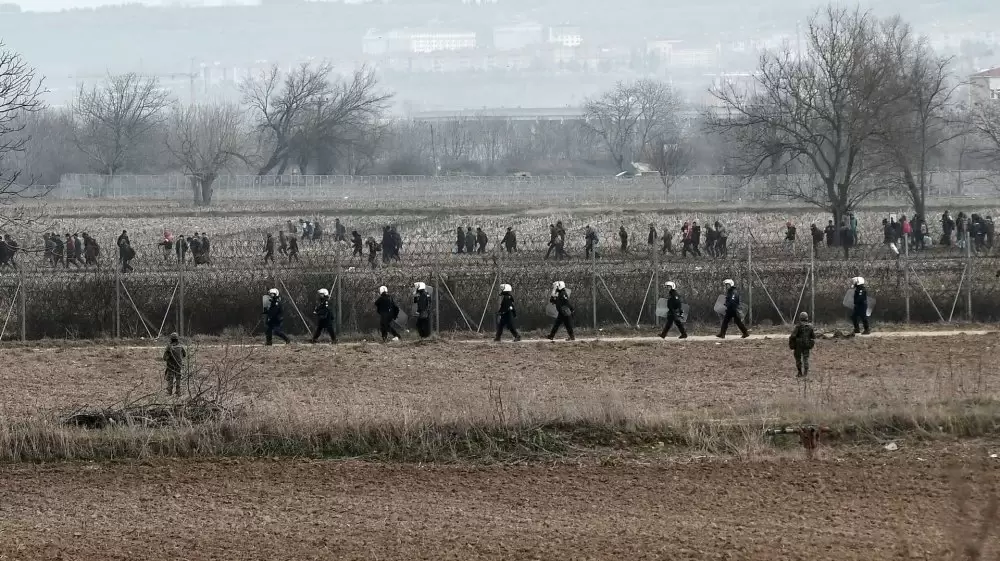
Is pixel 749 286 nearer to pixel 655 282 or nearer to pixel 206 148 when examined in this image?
pixel 655 282

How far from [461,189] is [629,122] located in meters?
36.6

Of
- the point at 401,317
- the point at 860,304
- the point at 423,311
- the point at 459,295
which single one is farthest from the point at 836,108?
the point at 423,311

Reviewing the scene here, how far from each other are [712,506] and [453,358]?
10597 millimetres

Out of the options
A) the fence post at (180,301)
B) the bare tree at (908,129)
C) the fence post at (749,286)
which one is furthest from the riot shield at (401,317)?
the bare tree at (908,129)

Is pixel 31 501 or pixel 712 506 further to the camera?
pixel 31 501

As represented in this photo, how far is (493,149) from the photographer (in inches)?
4090

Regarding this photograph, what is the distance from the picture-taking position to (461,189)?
68.1m

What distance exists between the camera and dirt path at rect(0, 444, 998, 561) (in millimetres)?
10828

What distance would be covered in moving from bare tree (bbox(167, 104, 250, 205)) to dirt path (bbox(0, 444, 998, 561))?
51.5 meters

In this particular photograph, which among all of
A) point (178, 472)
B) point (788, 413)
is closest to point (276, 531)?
point (178, 472)

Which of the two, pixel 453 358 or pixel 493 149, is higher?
pixel 493 149

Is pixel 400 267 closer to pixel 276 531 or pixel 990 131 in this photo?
pixel 276 531

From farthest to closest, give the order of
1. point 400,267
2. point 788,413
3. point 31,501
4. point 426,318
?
point 400,267 < point 426,318 < point 788,413 < point 31,501

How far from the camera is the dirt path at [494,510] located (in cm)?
1083
